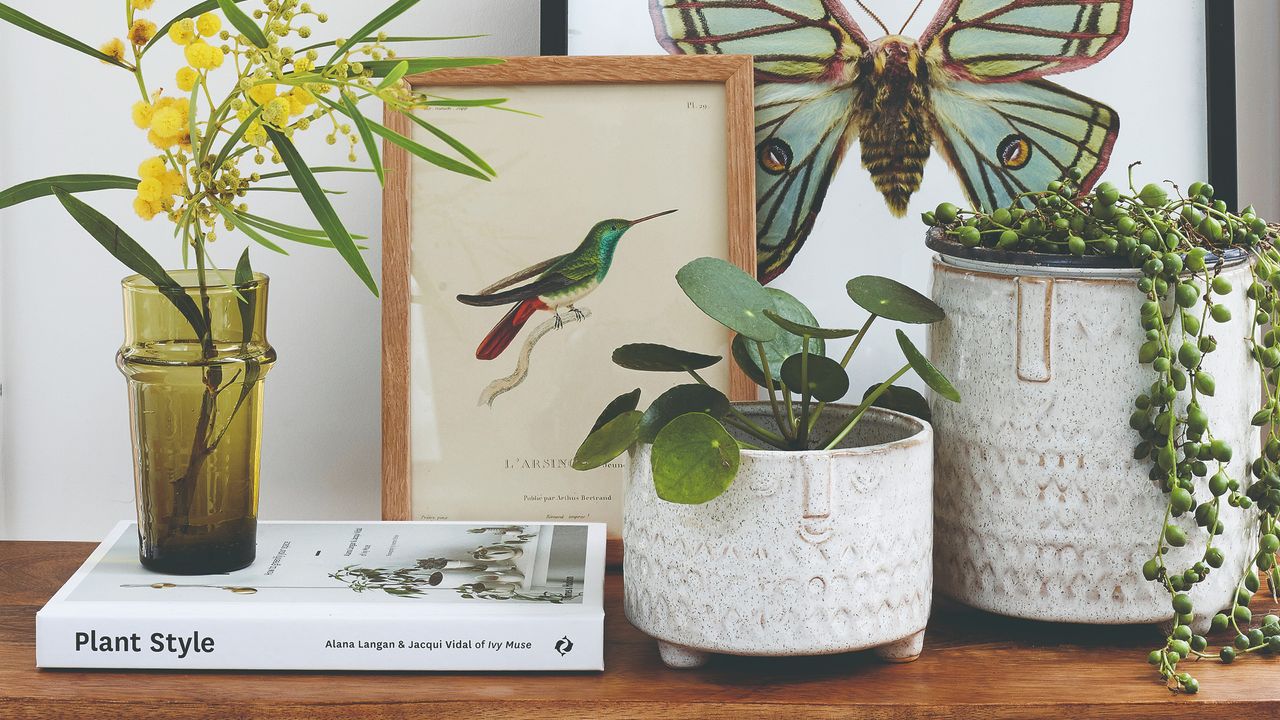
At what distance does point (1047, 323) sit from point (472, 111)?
0.39 metres

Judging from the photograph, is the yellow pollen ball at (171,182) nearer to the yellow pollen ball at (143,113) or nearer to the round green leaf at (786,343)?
the yellow pollen ball at (143,113)

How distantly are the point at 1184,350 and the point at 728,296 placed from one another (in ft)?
0.72

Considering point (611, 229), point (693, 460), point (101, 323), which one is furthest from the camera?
point (101, 323)

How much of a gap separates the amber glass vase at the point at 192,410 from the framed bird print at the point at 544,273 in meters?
0.12

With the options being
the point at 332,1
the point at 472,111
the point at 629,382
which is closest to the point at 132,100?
the point at 332,1

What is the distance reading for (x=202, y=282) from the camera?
0.61 meters

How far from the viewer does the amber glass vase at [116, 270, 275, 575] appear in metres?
0.61

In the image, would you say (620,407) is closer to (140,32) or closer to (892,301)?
(892,301)

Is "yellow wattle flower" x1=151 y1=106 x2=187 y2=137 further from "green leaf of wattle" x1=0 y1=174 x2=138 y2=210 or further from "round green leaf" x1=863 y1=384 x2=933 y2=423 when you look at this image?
"round green leaf" x1=863 y1=384 x2=933 y2=423

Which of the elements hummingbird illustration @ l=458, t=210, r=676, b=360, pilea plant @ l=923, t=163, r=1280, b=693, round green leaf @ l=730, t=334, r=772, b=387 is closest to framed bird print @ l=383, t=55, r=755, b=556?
hummingbird illustration @ l=458, t=210, r=676, b=360

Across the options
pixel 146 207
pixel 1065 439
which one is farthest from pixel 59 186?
pixel 1065 439

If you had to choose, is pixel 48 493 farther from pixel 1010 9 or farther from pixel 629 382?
pixel 1010 9

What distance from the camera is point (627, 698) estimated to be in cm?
53

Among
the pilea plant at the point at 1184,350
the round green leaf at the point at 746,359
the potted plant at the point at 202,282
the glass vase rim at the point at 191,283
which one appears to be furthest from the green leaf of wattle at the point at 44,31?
the pilea plant at the point at 1184,350
